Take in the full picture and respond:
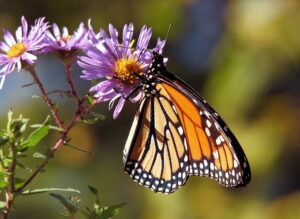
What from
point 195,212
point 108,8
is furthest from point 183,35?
point 195,212

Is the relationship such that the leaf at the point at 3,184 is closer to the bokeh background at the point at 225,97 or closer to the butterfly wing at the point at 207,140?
the butterfly wing at the point at 207,140

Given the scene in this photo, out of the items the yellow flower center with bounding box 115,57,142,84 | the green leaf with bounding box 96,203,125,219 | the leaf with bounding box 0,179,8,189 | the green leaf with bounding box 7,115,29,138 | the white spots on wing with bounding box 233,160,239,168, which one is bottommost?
the leaf with bounding box 0,179,8,189

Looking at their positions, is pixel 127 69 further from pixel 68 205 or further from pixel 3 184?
pixel 3 184

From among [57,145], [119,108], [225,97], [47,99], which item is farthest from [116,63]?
[225,97]

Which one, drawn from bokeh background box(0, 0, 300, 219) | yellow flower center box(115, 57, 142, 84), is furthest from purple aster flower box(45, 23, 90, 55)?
bokeh background box(0, 0, 300, 219)

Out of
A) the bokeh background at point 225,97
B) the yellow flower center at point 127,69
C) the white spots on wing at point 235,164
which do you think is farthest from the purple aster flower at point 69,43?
the bokeh background at point 225,97

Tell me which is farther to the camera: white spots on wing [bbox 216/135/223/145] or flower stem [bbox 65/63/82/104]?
white spots on wing [bbox 216/135/223/145]

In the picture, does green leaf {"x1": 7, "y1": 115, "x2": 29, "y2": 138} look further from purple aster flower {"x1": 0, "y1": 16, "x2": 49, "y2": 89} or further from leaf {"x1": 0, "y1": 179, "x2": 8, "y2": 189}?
purple aster flower {"x1": 0, "y1": 16, "x2": 49, "y2": 89}
